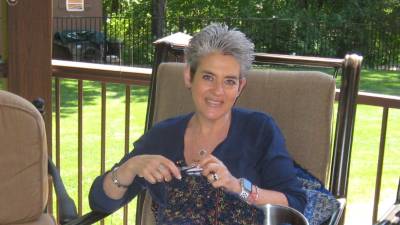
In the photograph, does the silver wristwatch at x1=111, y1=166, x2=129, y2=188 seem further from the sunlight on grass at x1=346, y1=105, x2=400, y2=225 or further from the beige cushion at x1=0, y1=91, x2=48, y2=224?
the sunlight on grass at x1=346, y1=105, x2=400, y2=225

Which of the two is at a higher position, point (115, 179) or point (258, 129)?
point (258, 129)

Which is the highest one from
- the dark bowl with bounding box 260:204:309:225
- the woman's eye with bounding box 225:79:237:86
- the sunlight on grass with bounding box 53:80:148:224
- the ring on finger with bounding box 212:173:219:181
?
the woman's eye with bounding box 225:79:237:86

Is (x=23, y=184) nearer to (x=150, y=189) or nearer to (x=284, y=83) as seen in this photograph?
(x=150, y=189)

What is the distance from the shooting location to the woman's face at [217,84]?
1607 millimetres

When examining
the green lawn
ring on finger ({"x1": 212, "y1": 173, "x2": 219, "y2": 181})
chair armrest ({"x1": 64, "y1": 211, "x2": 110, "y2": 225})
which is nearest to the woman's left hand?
ring on finger ({"x1": 212, "y1": 173, "x2": 219, "y2": 181})

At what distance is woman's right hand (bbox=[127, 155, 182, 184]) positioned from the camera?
1.48m

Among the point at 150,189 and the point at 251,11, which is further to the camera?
the point at 251,11

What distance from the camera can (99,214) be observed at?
1.74m

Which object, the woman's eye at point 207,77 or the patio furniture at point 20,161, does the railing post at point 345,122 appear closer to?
the woman's eye at point 207,77

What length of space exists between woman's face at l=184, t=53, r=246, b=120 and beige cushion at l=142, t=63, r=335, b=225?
0.93 feet

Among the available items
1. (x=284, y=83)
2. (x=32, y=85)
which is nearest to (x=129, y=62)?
(x=32, y=85)

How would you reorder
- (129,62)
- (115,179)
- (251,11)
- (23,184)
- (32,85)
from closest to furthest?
(115,179) → (23,184) → (32,85) → (129,62) → (251,11)

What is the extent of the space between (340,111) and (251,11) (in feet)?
40.8

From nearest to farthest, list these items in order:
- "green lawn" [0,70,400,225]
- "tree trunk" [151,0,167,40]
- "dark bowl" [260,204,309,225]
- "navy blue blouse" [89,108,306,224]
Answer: "dark bowl" [260,204,309,225]
"navy blue blouse" [89,108,306,224]
"green lawn" [0,70,400,225]
"tree trunk" [151,0,167,40]
